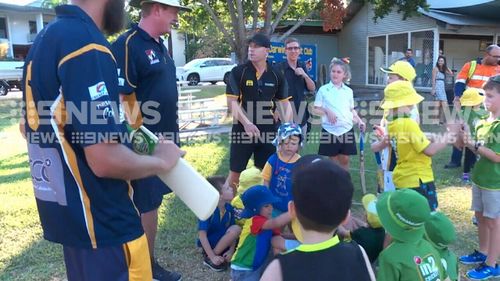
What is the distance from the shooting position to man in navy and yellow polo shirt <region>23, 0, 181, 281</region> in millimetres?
1620

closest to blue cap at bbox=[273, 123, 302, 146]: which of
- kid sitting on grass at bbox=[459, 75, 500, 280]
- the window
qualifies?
kid sitting on grass at bbox=[459, 75, 500, 280]

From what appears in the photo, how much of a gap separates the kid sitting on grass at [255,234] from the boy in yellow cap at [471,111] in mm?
2077

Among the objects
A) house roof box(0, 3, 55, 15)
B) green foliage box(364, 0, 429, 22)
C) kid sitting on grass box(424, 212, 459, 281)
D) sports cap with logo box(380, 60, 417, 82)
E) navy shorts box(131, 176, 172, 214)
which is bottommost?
kid sitting on grass box(424, 212, 459, 281)

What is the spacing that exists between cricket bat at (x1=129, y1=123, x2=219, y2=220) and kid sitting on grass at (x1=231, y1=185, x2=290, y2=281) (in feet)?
3.97

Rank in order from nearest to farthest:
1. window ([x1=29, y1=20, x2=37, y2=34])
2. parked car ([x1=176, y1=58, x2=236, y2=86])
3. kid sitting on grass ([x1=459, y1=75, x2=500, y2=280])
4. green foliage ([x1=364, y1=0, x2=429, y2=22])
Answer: kid sitting on grass ([x1=459, y1=75, x2=500, y2=280]) < green foliage ([x1=364, y1=0, x2=429, y2=22]) < parked car ([x1=176, y1=58, x2=236, y2=86]) < window ([x1=29, y1=20, x2=37, y2=34])

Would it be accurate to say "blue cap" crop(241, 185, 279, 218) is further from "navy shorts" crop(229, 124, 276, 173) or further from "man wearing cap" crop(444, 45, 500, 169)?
"man wearing cap" crop(444, 45, 500, 169)

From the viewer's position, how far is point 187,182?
2.02 meters

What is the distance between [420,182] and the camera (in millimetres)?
3525

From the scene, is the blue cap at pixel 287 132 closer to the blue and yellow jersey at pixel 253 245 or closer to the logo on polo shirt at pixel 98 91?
the blue and yellow jersey at pixel 253 245

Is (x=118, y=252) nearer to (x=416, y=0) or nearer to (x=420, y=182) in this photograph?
(x=420, y=182)

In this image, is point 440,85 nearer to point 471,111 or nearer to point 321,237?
point 471,111

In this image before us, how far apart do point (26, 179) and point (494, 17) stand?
54.7ft

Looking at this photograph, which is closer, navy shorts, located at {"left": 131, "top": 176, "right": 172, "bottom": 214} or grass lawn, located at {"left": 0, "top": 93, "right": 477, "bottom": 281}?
navy shorts, located at {"left": 131, "top": 176, "right": 172, "bottom": 214}

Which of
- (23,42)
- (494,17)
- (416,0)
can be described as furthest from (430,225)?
(23,42)
